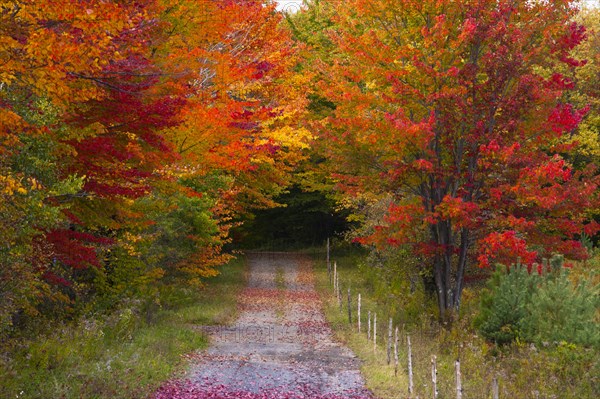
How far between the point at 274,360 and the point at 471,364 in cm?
488

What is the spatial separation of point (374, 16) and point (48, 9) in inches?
518

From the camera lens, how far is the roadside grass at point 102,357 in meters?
11.2

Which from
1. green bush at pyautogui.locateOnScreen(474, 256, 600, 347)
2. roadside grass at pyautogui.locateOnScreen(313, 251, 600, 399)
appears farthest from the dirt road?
green bush at pyautogui.locateOnScreen(474, 256, 600, 347)

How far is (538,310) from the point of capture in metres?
15.7

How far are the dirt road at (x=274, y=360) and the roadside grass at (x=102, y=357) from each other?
1.96ft

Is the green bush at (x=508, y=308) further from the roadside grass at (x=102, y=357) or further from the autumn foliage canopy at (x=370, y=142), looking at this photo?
the roadside grass at (x=102, y=357)

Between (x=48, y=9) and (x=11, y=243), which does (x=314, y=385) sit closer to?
(x=11, y=243)

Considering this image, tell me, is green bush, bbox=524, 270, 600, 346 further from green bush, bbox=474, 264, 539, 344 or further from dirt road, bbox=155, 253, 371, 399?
dirt road, bbox=155, 253, 371, 399

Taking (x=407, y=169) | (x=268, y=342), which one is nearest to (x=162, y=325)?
(x=268, y=342)

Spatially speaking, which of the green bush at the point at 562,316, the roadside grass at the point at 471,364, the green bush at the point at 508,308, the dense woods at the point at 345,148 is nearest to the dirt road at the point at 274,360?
the roadside grass at the point at 471,364

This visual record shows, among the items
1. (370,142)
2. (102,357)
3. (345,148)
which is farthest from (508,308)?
(102,357)

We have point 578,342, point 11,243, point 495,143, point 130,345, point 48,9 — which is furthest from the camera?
point 495,143

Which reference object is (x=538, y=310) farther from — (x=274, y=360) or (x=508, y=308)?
(x=274, y=360)

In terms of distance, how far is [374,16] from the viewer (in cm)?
2048
